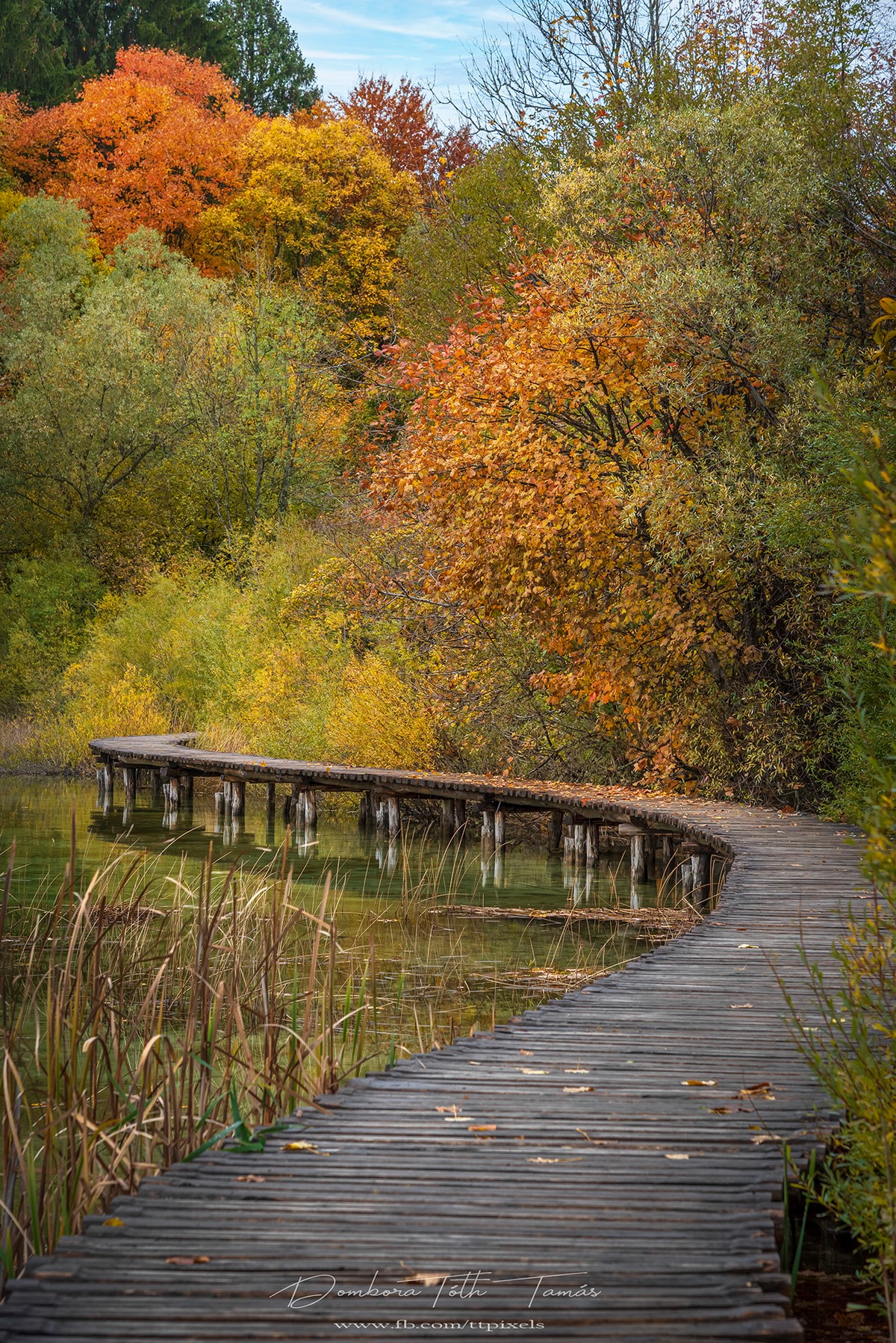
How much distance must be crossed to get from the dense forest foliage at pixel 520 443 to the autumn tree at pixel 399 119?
2.88m

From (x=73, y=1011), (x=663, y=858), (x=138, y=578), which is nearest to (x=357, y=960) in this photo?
(x=73, y=1011)

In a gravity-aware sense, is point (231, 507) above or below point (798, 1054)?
above

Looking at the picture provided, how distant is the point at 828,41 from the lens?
42.4ft

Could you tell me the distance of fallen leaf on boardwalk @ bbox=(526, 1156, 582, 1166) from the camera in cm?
329

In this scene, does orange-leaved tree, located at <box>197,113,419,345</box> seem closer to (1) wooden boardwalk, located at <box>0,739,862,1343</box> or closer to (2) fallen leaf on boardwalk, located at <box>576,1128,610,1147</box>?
(1) wooden boardwalk, located at <box>0,739,862,1343</box>

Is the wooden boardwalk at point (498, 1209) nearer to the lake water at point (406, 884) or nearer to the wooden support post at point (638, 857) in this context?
the lake water at point (406, 884)

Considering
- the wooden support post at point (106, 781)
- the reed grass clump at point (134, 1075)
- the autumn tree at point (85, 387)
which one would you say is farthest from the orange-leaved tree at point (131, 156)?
the reed grass clump at point (134, 1075)

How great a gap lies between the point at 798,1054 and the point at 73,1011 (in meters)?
2.11

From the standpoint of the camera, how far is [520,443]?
12695 mm

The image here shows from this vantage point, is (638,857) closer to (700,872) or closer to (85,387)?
(700,872)

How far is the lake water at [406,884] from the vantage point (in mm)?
7562

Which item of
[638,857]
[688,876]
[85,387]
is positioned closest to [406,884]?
[688,876]

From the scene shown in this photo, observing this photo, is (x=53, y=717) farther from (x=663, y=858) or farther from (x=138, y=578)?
(x=663, y=858)

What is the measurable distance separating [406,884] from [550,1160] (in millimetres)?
5190
